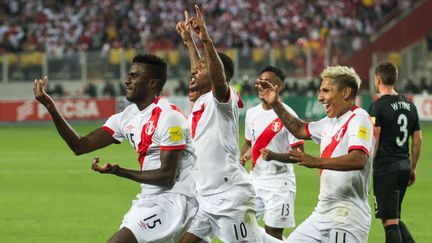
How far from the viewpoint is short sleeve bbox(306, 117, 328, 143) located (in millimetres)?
8342

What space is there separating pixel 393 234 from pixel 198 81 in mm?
2952

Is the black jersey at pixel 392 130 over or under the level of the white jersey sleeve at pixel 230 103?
under

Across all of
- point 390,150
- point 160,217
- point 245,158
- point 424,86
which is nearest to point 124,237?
point 160,217

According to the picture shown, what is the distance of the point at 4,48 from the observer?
40906mm

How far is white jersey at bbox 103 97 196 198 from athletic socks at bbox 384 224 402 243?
9.76ft

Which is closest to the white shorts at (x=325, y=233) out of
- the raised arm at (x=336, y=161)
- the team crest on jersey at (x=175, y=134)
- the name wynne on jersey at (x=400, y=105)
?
the raised arm at (x=336, y=161)

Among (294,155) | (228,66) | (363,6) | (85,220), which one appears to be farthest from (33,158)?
(363,6)

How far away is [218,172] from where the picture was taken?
28.2 feet

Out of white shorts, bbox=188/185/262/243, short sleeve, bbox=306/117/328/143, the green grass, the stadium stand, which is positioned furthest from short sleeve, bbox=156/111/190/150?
the stadium stand

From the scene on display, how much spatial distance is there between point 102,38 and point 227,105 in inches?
1351

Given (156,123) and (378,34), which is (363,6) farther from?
(156,123)

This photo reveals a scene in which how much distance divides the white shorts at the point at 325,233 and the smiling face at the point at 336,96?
0.86m

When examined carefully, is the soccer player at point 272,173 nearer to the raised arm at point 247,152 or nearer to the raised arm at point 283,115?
the raised arm at point 247,152

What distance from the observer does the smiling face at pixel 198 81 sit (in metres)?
8.63
